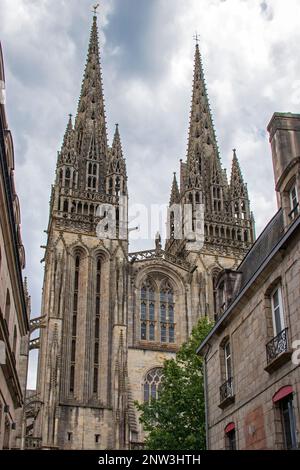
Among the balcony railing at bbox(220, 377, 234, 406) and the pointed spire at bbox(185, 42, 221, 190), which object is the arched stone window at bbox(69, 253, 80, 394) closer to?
the pointed spire at bbox(185, 42, 221, 190)

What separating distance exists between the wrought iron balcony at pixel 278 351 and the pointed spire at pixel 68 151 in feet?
105

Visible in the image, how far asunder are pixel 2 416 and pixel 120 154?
30.7m

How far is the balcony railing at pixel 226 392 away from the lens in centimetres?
1598

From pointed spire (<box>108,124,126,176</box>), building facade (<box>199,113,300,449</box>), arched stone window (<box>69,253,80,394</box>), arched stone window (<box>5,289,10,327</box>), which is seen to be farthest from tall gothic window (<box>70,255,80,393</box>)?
building facade (<box>199,113,300,449</box>)

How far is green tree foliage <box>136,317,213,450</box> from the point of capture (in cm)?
2400

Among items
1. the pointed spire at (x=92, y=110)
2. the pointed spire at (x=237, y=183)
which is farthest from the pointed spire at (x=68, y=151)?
the pointed spire at (x=237, y=183)

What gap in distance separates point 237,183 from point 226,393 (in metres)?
33.1

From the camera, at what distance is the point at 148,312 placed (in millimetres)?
39656

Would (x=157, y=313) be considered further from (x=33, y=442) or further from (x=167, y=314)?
(x=33, y=442)

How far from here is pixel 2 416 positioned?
17.3 meters

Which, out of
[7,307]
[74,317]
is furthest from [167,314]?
[7,307]
